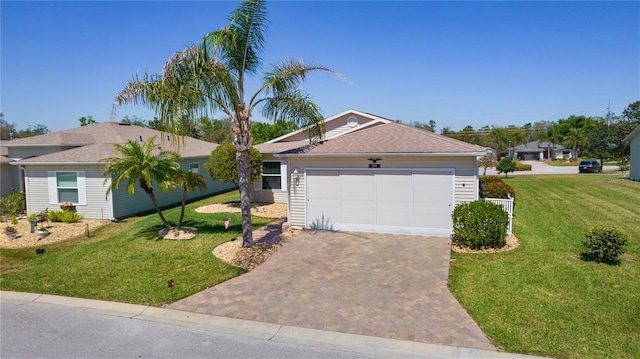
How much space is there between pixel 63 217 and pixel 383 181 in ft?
42.7

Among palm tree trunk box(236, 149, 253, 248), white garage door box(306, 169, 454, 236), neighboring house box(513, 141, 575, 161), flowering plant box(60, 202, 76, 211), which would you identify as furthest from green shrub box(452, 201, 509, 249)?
neighboring house box(513, 141, 575, 161)

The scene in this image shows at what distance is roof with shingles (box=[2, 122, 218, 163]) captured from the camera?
16.7m

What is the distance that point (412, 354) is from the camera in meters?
5.77

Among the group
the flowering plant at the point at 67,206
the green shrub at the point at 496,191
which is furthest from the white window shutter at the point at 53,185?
the green shrub at the point at 496,191

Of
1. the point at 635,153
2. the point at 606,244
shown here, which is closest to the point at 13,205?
the point at 606,244

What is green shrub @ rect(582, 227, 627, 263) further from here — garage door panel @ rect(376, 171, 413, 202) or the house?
garage door panel @ rect(376, 171, 413, 202)

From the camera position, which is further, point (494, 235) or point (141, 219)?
point (141, 219)

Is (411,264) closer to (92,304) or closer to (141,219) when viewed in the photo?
(92,304)

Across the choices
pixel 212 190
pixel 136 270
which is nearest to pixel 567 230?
pixel 136 270

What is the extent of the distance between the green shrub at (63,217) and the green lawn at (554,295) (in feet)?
48.6

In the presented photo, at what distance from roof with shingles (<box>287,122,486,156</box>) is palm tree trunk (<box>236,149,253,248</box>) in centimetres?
288

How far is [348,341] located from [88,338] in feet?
14.0

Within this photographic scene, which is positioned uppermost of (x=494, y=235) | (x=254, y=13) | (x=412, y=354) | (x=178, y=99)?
(x=254, y=13)

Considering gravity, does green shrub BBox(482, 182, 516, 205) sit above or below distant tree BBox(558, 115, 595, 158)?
below
